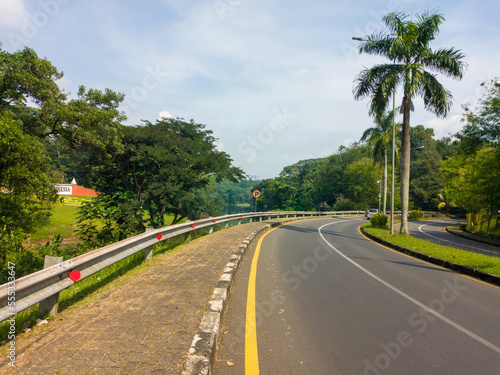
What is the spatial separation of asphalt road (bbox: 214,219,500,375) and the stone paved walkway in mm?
576

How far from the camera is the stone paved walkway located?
2935 mm

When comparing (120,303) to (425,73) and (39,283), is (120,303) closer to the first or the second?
(39,283)

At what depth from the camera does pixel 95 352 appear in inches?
124

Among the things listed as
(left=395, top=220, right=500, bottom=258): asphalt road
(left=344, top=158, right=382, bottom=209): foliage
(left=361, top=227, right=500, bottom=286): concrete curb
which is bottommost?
(left=395, top=220, right=500, bottom=258): asphalt road

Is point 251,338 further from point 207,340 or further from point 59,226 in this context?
point 59,226

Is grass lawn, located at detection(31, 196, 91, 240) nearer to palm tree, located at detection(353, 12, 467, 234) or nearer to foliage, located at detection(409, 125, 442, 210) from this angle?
palm tree, located at detection(353, 12, 467, 234)

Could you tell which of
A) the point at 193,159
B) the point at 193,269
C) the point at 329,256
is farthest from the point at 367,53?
the point at 193,269

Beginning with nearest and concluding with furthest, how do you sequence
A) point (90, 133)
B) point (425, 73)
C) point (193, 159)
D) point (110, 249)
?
point (110, 249) → point (90, 133) → point (425, 73) → point (193, 159)

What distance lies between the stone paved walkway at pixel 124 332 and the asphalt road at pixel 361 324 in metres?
0.58

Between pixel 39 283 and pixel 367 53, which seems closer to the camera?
pixel 39 283

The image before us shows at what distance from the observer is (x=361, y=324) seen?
462 cm

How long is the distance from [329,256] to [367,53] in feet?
47.0

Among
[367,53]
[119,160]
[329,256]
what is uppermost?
[367,53]

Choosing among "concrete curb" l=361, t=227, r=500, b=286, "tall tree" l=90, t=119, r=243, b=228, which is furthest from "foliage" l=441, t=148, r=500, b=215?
"tall tree" l=90, t=119, r=243, b=228
